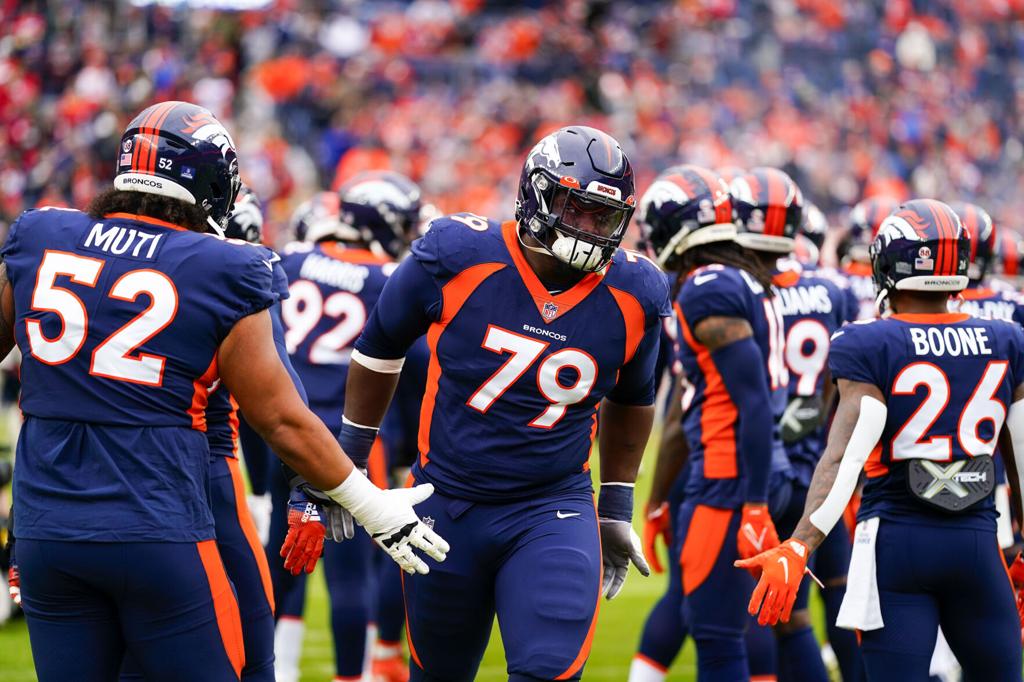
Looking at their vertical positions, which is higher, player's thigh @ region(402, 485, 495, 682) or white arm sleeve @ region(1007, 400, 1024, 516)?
white arm sleeve @ region(1007, 400, 1024, 516)

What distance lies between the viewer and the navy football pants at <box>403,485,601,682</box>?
3.67 metres

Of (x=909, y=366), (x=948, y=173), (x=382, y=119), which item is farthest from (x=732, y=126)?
(x=909, y=366)

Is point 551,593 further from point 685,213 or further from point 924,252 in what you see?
point 685,213

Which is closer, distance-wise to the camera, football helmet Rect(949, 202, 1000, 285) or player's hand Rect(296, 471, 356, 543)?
player's hand Rect(296, 471, 356, 543)

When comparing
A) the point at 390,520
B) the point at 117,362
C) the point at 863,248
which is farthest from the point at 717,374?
the point at 863,248

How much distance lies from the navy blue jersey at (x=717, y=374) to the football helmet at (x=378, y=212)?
5.56ft

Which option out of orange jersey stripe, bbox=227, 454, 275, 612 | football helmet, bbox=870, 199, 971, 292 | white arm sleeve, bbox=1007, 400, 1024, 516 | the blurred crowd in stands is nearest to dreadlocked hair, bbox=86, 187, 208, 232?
orange jersey stripe, bbox=227, 454, 275, 612

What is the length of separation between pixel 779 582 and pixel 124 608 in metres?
1.84

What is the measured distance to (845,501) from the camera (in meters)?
4.12

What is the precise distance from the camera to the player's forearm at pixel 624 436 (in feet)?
13.8

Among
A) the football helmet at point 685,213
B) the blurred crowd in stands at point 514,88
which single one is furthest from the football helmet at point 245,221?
the blurred crowd in stands at point 514,88

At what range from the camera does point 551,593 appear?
12.2 ft

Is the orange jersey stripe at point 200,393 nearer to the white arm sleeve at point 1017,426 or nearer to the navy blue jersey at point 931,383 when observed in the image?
the navy blue jersey at point 931,383

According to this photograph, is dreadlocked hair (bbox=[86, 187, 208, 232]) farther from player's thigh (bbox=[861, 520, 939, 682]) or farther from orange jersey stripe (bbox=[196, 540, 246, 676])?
player's thigh (bbox=[861, 520, 939, 682])
